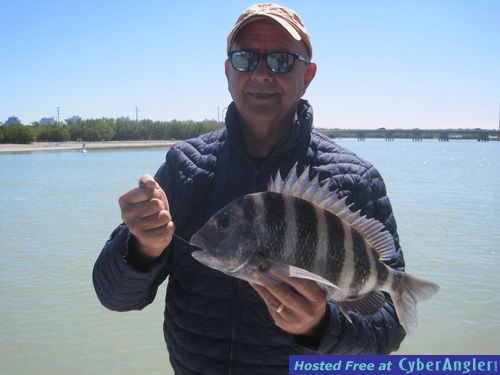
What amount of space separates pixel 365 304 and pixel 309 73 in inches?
52.0

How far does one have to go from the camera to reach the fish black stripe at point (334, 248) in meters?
2.01

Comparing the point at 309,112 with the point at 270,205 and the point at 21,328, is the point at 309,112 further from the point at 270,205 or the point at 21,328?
the point at 21,328

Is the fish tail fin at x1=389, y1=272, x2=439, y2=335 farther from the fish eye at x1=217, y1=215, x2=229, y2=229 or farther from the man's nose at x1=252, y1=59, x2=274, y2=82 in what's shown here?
the man's nose at x1=252, y1=59, x2=274, y2=82

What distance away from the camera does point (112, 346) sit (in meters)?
6.54

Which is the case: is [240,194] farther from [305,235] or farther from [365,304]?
[365,304]

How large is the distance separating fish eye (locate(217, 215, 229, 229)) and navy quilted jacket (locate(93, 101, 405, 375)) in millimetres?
442

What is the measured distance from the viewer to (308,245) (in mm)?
1977

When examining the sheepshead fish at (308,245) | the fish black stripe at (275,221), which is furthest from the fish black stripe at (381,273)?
the fish black stripe at (275,221)

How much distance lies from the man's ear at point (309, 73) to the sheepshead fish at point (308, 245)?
844 mm

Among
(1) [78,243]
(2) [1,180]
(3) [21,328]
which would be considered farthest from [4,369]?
(2) [1,180]

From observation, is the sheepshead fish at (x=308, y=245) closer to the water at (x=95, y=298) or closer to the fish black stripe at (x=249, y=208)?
the fish black stripe at (x=249, y=208)

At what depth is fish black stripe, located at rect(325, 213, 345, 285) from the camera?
2006 mm

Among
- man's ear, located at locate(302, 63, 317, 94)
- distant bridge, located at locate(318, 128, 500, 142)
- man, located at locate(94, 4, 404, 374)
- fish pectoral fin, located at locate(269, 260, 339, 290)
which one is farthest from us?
distant bridge, located at locate(318, 128, 500, 142)

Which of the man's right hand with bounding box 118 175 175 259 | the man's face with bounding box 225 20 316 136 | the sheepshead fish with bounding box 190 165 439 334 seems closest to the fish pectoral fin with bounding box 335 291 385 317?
the sheepshead fish with bounding box 190 165 439 334
